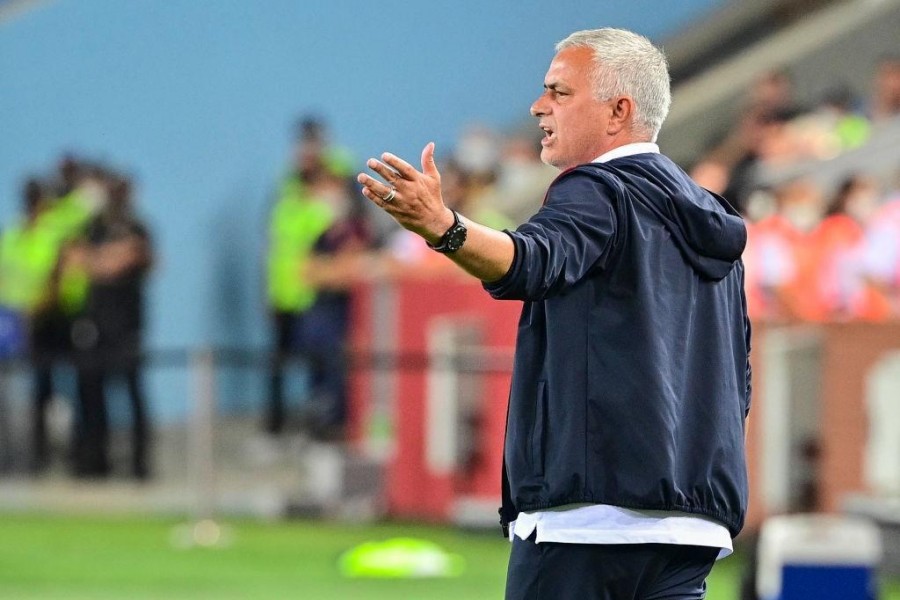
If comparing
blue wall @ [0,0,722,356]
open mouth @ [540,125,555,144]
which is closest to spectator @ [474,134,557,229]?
blue wall @ [0,0,722,356]

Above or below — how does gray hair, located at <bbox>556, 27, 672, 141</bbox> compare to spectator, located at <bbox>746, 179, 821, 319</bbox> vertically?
below

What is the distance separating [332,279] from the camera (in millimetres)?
14062

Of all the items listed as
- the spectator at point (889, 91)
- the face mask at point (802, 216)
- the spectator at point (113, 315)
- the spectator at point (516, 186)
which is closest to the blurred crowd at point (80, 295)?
the spectator at point (113, 315)

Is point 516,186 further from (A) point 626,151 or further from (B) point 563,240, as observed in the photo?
(B) point 563,240

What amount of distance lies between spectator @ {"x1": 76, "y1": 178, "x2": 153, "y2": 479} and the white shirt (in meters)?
10.5

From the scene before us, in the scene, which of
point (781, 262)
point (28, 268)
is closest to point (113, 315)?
point (28, 268)

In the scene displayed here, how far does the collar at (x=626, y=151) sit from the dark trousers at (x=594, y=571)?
82cm

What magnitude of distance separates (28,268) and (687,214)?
12397 mm

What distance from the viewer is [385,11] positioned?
1855 cm

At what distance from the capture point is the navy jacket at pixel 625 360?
3.74 meters

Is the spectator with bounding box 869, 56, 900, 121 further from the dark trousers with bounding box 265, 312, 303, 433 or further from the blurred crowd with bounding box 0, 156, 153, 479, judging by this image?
the blurred crowd with bounding box 0, 156, 153, 479

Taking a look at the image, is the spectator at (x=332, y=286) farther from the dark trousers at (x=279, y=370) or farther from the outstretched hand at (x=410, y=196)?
the outstretched hand at (x=410, y=196)

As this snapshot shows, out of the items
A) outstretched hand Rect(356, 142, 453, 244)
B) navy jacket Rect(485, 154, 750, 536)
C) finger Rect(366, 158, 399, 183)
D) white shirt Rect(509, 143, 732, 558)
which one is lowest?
white shirt Rect(509, 143, 732, 558)

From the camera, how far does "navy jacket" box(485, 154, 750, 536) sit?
12.3 feet
